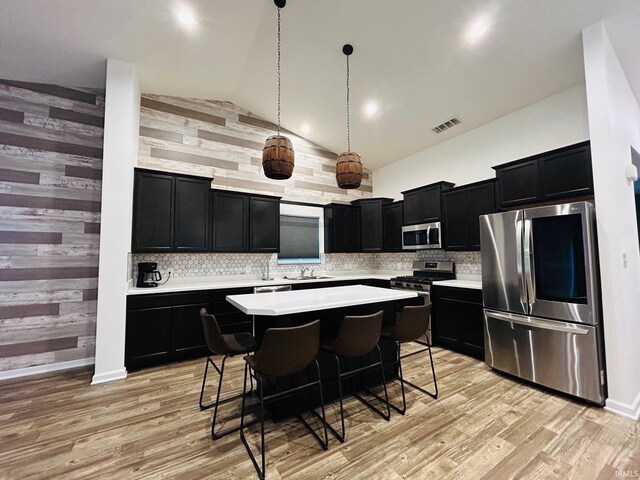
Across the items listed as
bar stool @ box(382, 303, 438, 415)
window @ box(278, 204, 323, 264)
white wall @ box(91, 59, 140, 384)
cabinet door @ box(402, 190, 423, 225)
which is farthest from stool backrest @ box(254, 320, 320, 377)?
cabinet door @ box(402, 190, 423, 225)

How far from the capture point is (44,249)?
3.21 m

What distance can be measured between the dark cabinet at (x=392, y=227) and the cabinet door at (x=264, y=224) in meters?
2.09

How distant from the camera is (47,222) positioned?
127 inches

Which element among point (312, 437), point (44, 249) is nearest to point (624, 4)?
point (312, 437)

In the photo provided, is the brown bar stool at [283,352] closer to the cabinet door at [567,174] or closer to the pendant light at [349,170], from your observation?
the pendant light at [349,170]

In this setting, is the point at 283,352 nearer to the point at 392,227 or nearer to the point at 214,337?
the point at 214,337

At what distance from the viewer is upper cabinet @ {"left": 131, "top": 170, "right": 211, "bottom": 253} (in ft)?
11.3

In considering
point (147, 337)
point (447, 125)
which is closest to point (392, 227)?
point (447, 125)

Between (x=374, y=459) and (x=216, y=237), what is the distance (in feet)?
10.8

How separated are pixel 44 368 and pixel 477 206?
5.71 metres

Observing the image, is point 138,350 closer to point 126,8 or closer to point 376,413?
point 376,413

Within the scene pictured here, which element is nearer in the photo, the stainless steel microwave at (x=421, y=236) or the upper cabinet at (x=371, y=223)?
the stainless steel microwave at (x=421, y=236)

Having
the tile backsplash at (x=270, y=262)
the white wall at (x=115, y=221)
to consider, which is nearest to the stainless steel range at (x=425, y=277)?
the tile backsplash at (x=270, y=262)

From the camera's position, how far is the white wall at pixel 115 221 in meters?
2.97
